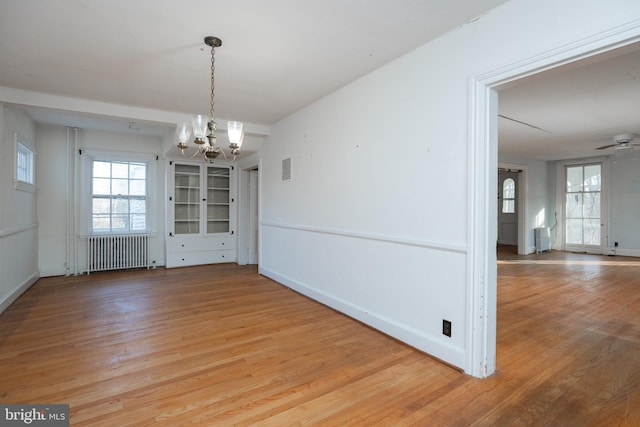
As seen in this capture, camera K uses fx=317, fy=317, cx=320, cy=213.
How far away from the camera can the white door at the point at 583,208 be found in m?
7.84

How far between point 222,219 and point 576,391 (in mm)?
6104

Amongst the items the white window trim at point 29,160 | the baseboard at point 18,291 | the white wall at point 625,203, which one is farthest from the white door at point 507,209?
the baseboard at point 18,291

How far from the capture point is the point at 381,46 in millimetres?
2689

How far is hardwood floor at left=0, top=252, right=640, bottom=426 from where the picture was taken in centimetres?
188

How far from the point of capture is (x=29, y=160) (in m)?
4.80

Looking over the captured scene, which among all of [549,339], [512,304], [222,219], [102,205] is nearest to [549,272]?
[512,304]

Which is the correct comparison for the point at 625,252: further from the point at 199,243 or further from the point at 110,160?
the point at 110,160

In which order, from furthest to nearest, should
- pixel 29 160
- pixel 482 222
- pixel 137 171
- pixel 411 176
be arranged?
pixel 137 171
pixel 29 160
pixel 411 176
pixel 482 222

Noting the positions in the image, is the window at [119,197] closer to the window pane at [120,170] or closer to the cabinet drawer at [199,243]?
the window pane at [120,170]

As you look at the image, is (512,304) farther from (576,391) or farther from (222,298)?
(222,298)

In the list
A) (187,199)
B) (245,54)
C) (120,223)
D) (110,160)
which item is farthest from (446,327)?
(110,160)

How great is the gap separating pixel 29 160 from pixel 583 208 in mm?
11608

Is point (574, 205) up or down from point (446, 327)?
up

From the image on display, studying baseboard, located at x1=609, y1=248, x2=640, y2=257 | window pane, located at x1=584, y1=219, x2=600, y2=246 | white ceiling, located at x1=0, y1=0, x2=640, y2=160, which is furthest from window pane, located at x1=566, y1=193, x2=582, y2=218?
white ceiling, located at x1=0, y1=0, x2=640, y2=160
